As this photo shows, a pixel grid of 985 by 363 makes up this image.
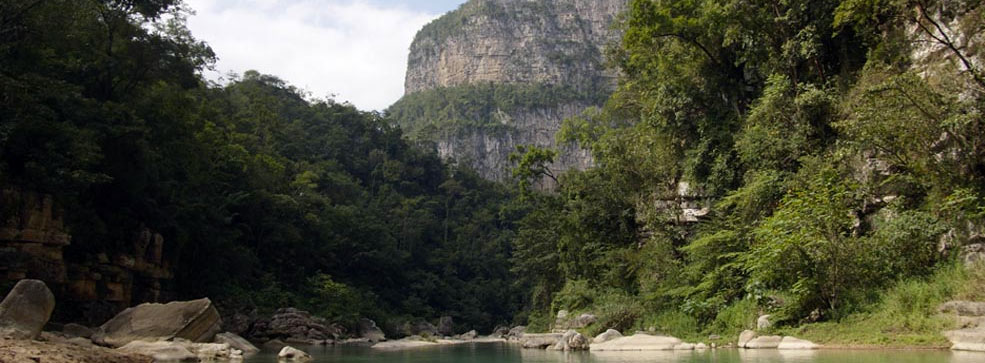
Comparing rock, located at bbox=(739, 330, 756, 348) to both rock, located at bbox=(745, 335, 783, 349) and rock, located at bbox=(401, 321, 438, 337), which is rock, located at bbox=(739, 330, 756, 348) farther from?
rock, located at bbox=(401, 321, 438, 337)

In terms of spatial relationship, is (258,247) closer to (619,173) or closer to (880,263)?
(619,173)

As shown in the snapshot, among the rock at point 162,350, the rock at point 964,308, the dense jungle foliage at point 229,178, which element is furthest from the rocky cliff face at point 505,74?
the rock at point 964,308

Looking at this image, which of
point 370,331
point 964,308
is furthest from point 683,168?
point 370,331

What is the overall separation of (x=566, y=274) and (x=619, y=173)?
240 inches

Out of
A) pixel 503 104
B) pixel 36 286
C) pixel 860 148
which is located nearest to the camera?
pixel 36 286

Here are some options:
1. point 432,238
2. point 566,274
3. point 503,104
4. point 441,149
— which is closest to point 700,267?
point 566,274

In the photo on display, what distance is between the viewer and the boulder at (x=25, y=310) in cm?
1241

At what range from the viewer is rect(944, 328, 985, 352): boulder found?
35.7 feet

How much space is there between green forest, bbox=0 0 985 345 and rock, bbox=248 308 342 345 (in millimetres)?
2430

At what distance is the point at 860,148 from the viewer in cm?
1627

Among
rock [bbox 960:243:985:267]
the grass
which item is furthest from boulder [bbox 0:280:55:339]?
rock [bbox 960:243:985:267]

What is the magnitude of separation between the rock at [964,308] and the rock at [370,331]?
28724mm

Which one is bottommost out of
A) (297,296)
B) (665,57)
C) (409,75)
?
(297,296)

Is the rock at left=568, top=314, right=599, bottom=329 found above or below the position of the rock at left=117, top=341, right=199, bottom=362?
above
